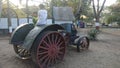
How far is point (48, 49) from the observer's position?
6.94 metres

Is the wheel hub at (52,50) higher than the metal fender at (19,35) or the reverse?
the reverse

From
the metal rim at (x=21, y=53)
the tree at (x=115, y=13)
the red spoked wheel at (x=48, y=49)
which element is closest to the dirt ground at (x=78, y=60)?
the metal rim at (x=21, y=53)

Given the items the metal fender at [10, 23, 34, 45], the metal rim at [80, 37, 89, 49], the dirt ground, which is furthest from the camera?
the metal rim at [80, 37, 89, 49]

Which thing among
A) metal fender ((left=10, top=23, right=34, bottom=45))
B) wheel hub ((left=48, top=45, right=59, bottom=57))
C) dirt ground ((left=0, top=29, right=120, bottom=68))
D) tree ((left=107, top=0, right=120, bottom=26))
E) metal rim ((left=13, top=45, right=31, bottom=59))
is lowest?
dirt ground ((left=0, top=29, right=120, bottom=68))

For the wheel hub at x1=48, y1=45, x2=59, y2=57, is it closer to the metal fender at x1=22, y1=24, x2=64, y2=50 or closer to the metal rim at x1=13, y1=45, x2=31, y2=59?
the metal fender at x1=22, y1=24, x2=64, y2=50

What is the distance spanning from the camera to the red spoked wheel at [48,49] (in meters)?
6.68

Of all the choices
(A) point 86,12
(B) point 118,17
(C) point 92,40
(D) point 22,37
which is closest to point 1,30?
(C) point 92,40

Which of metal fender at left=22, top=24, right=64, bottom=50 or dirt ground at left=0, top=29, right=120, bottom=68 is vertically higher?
metal fender at left=22, top=24, right=64, bottom=50

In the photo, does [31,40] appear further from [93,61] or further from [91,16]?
[91,16]

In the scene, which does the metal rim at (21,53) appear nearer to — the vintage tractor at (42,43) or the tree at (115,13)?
the vintage tractor at (42,43)

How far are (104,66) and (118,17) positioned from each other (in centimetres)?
2620

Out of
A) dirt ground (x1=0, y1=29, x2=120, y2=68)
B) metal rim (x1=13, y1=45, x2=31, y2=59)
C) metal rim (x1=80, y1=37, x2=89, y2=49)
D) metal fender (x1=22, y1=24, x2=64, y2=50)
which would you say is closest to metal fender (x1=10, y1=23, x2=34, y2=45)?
metal rim (x1=13, y1=45, x2=31, y2=59)

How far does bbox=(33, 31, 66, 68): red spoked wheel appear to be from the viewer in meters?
6.68

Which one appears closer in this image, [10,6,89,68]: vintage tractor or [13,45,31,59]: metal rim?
[10,6,89,68]: vintage tractor
